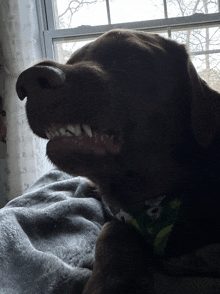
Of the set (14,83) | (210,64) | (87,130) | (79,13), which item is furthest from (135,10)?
(87,130)

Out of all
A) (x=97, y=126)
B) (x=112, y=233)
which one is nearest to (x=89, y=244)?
(x=112, y=233)

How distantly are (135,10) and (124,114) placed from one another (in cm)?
152

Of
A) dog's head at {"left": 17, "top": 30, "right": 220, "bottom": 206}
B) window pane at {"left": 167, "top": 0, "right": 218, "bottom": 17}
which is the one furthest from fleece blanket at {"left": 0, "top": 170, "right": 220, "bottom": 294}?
window pane at {"left": 167, "top": 0, "right": 218, "bottom": 17}

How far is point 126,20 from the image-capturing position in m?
1.86

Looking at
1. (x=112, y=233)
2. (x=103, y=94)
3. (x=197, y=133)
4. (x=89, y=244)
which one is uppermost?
(x=103, y=94)

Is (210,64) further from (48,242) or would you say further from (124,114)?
(48,242)

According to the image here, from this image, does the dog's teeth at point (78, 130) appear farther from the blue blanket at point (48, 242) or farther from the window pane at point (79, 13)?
the window pane at point (79, 13)

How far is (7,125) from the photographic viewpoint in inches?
66.5

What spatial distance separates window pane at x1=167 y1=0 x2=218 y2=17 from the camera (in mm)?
1802

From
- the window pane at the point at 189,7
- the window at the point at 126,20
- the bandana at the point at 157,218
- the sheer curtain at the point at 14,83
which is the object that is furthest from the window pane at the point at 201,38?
the bandana at the point at 157,218

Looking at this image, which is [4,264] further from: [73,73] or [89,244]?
[73,73]

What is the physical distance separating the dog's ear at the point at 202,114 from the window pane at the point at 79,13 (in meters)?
1.41

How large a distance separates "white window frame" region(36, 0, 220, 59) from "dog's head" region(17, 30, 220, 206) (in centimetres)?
118

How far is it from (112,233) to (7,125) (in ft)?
3.99
